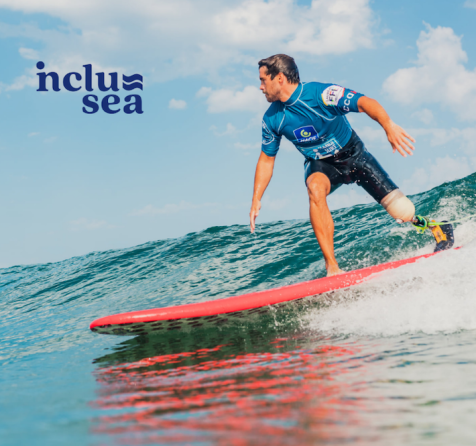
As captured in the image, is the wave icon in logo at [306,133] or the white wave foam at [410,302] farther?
the wave icon in logo at [306,133]

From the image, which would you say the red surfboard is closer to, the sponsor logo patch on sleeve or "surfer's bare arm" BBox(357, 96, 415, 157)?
"surfer's bare arm" BBox(357, 96, 415, 157)

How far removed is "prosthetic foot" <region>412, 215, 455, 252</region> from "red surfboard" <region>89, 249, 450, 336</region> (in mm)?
1165

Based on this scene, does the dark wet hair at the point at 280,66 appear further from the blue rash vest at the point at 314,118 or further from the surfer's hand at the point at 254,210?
the surfer's hand at the point at 254,210

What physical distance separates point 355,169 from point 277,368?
118 inches

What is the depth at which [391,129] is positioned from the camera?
13.8ft

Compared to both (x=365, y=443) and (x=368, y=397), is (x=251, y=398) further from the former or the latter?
(x=365, y=443)

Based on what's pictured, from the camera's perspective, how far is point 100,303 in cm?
792

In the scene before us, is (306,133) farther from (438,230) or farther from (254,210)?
(438,230)

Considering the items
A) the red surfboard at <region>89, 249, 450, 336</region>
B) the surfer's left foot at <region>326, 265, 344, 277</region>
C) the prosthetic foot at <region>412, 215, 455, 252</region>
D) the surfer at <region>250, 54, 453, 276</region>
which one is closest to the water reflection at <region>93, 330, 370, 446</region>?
the red surfboard at <region>89, 249, 450, 336</region>

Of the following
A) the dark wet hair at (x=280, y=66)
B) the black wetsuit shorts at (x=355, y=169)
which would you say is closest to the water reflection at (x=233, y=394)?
the black wetsuit shorts at (x=355, y=169)

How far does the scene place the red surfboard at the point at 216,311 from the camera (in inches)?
162

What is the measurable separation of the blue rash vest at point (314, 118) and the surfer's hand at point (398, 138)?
0.56m

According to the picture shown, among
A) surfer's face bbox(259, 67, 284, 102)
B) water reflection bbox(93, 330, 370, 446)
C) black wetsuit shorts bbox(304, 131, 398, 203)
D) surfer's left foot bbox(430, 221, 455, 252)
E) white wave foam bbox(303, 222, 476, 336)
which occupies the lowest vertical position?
water reflection bbox(93, 330, 370, 446)

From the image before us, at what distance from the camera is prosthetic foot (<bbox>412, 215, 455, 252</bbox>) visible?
17.5 feet
